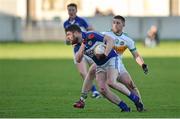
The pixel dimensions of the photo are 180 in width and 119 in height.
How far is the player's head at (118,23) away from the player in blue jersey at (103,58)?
1.32 feet

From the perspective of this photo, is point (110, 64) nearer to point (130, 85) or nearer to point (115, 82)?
point (115, 82)

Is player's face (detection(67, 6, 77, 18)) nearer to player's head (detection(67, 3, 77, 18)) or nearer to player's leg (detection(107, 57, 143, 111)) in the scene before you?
player's head (detection(67, 3, 77, 18))

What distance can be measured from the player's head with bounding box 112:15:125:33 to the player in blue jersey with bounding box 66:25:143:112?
0.40 m

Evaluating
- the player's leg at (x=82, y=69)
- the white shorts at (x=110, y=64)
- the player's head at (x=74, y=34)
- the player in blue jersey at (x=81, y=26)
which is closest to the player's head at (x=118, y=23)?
the white shorts at (x=110, y=64)

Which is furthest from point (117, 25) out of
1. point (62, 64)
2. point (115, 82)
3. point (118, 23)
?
point (62, 64)

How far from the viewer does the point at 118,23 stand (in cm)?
1656

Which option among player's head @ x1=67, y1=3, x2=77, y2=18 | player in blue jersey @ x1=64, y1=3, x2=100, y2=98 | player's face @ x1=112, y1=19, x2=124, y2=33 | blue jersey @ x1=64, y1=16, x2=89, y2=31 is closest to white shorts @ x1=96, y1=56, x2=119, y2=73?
player's face @ x1=112, y1=19, x2=124, y2=33

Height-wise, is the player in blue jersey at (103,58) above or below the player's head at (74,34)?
below

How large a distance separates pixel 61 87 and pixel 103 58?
20.8ft

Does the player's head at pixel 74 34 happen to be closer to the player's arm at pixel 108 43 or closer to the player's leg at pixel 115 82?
the player's arm at pixel 108 43

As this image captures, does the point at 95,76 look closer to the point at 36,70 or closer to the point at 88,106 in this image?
the point at 88,106

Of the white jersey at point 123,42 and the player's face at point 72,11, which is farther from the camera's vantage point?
the player's face at point 72,11

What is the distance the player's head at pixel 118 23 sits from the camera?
16.5 m

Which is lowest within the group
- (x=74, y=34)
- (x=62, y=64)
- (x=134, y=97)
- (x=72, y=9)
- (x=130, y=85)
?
(x=62, y=64)
